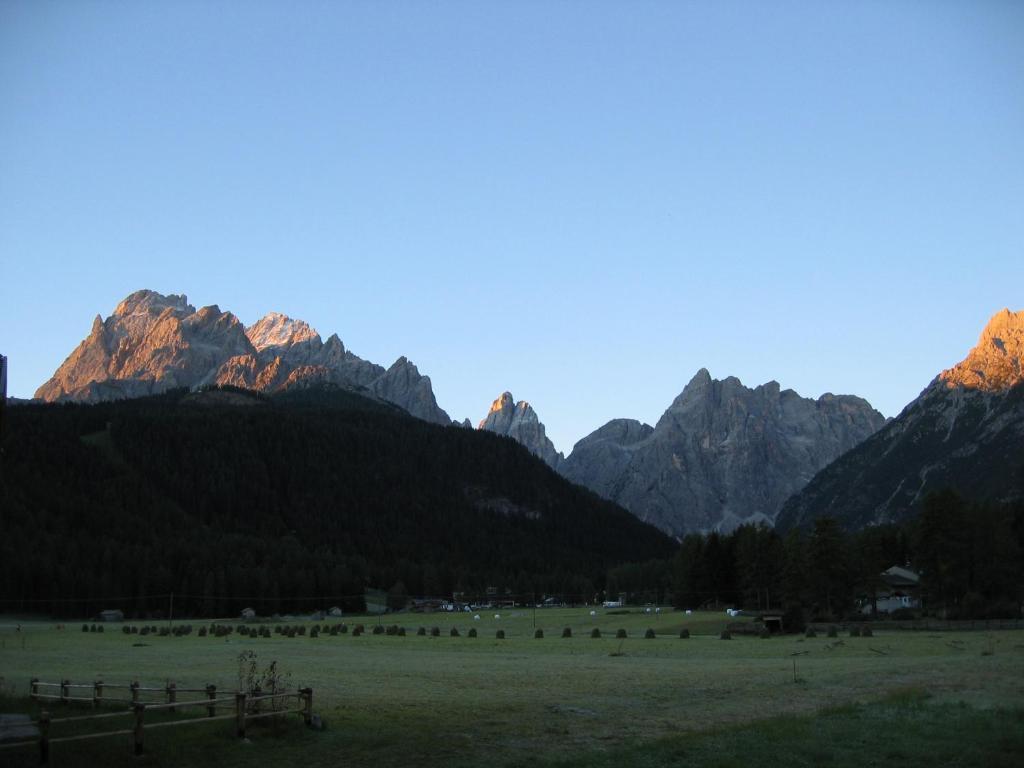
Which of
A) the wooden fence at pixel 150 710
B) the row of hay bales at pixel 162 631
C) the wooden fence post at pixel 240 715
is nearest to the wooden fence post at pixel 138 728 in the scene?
the wooden fence at pixel 150 710

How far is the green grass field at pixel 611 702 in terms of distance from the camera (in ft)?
85.3

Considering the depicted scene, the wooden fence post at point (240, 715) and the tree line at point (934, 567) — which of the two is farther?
the tree line at point (934, 567)

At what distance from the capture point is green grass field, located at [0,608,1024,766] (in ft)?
85.3

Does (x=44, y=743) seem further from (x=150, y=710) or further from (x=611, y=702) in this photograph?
(x=611, y=702)

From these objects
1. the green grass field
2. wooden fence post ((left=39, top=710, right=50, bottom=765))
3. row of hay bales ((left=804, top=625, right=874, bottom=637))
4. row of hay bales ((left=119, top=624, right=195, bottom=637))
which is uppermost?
wooden fence post ((left=39, top=710, right=50, bottom=765))

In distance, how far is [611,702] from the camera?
37500 millimetres

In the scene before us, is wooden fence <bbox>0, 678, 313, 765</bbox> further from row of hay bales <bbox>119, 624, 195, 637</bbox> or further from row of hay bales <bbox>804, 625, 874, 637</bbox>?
row of hay bales <bbox>119, 624, 195, 637</bbox>

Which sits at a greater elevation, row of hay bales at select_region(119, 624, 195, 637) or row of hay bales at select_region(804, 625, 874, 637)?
row of hay bales at select_region(119, 624, 195, 637)

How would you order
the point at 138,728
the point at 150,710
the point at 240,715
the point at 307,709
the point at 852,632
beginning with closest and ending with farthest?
1. the point at 138,728
2. the point at 240,715
3. the point at 307,709
4. the point at 150,710
5. the point at 852,632

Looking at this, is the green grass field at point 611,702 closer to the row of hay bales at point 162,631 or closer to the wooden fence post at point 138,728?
the wooden fence post at point 138,728

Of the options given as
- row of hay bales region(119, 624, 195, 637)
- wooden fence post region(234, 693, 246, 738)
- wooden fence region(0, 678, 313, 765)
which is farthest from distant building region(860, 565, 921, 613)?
wooden fence post region(234, 693, 246, 738)

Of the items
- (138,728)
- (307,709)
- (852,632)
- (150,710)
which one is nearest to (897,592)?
(852,632)

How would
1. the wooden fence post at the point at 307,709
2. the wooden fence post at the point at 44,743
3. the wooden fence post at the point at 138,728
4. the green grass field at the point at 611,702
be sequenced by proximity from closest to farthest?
the wooden fence post at the point at 44,743
the wooden fence post at the point at 138,728
the green grass field at the point at 611,702
the wooden fence post at the point at 307,709

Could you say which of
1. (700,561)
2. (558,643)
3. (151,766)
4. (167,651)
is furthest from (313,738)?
(700,561)
